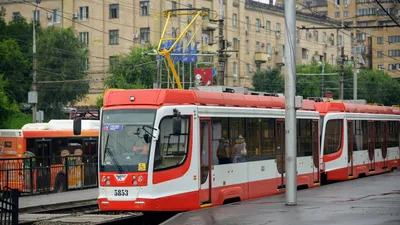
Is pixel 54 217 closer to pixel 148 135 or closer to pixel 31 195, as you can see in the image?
pixel 148 135

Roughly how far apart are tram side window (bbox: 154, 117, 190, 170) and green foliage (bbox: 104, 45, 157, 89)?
43972 mm

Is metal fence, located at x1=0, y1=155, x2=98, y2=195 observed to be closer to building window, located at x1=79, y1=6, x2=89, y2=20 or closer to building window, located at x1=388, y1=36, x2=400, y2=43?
building window, located at x1=79, y1=6, x2=89, y2=20

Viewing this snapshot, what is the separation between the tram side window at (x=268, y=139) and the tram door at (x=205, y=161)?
11.6 feet

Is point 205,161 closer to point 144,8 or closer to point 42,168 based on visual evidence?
point 42,168

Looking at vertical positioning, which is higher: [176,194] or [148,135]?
[148,135]

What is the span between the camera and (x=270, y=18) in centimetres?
8388

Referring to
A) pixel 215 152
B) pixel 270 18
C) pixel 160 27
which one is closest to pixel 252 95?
pixel 215 152

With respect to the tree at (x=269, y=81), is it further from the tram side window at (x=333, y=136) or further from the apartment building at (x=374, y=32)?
the tram side window at (x=333, y=136)

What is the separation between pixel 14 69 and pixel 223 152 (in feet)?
157

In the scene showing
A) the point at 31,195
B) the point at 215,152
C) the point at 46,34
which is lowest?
the point at 31,195

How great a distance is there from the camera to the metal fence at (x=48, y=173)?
92.5 feet

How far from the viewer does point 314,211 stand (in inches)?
679

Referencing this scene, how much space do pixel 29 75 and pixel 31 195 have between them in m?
41.7

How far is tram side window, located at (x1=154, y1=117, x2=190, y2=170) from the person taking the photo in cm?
1859
